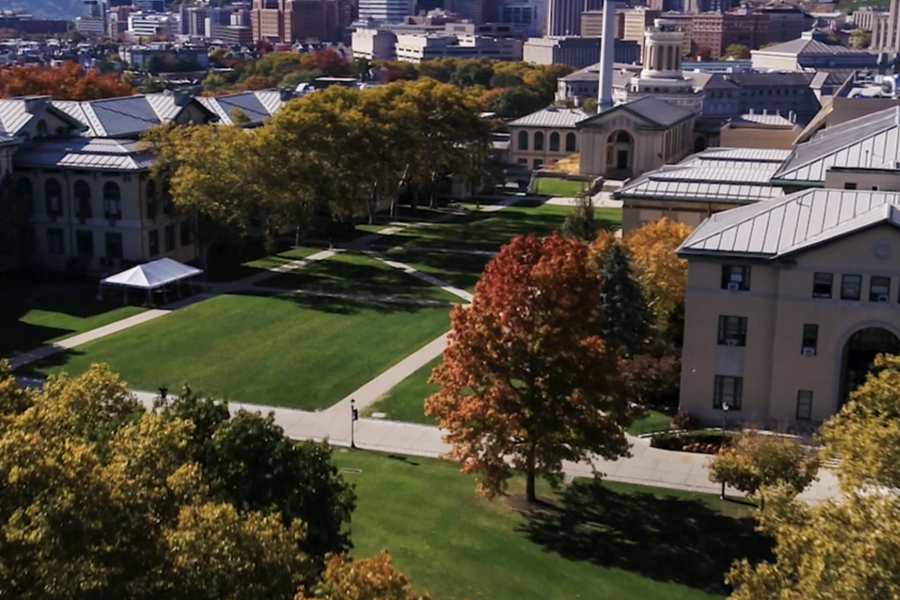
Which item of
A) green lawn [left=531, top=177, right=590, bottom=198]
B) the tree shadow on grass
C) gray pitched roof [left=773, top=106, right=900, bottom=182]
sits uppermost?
gray pitched roof [left=773, top=106, right=900, bottom=182]

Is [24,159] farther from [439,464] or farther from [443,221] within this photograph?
[439,464]

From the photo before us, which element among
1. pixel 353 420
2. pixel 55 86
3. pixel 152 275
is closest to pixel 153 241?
pixel 152 275

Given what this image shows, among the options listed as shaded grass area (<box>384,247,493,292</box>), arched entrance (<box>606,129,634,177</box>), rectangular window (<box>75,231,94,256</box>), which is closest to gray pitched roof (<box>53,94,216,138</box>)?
rectangular window (<box>75,231,94,256</box>)

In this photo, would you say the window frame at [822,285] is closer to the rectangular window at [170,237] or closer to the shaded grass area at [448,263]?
the shaded grass area at [448,263]

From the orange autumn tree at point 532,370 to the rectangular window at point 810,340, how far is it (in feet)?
34.2

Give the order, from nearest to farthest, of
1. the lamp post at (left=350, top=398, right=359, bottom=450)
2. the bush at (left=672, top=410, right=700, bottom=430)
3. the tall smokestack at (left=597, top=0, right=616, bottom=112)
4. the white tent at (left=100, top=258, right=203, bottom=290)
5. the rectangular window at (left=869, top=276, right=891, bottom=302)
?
the lamp post at (left=350, top=398, right=359, bottom=450) < the rectangular window at (left=869, top=276, right=891, bottom=302) < the bush at (left=672, top=410, right=700, bottom=430) < the white tent at (left=100, top=258, right=203, bottom=290) < the tall smokestack at (left=597, top=0, right=616, bottom=112)

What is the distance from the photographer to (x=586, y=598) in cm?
2989

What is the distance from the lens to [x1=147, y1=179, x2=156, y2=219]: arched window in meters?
68.4

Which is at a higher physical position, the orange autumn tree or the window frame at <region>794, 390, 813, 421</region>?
the orange autumn tree

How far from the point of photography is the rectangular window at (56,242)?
227 ft

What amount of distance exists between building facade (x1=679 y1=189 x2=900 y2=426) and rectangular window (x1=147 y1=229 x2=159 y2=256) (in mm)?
36623

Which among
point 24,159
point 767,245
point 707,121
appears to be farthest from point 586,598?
point 707,121

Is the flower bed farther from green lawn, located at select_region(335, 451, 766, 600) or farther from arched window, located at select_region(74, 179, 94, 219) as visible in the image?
arched window, located at select_region(74, 179, 94, 219)

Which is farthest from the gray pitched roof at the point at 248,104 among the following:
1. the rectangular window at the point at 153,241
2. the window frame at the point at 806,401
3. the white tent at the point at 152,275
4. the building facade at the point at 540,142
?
the window frame at the point at 806,401
